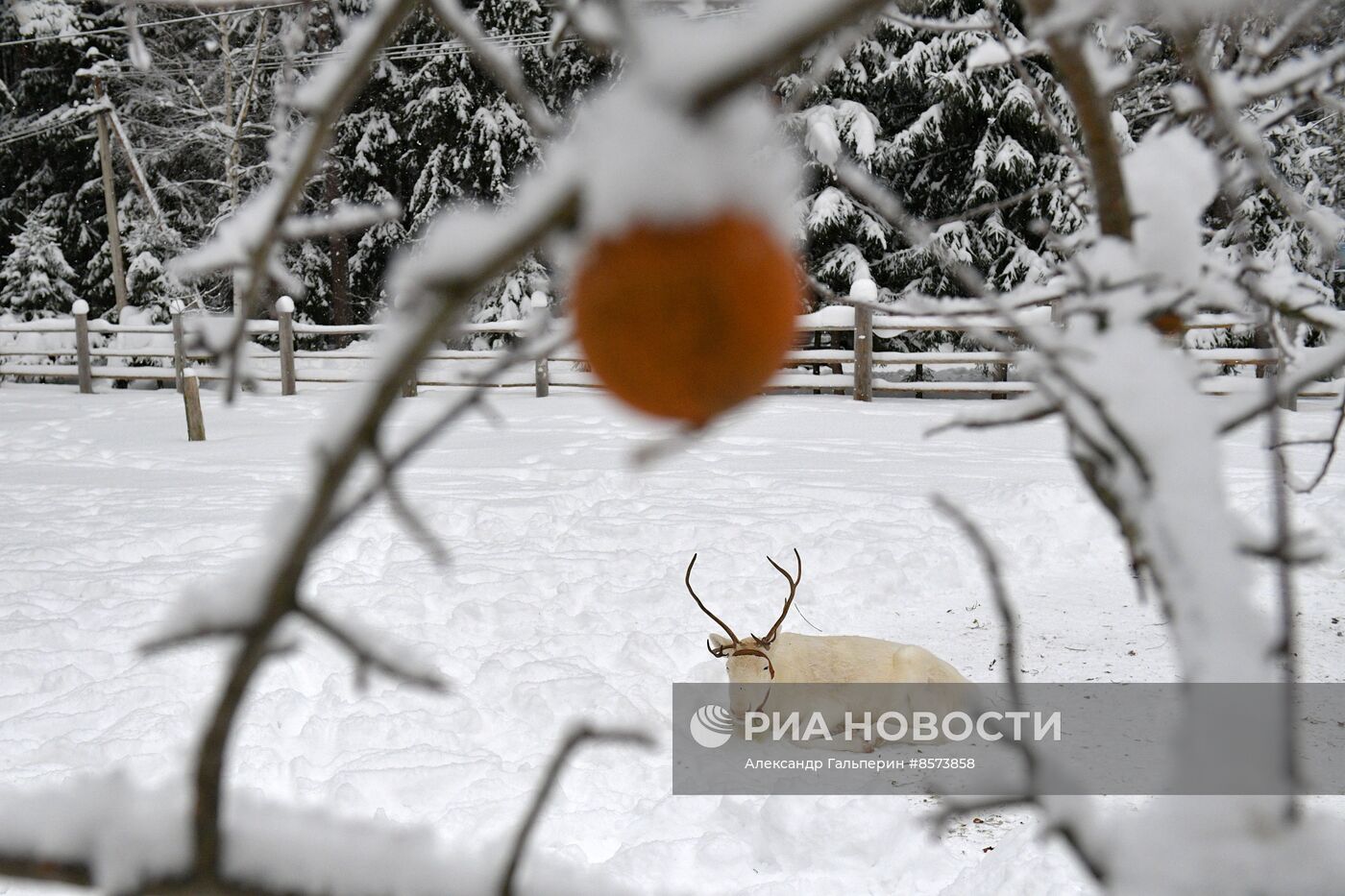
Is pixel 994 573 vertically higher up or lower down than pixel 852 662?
higher up

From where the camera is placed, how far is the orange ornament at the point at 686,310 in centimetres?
21

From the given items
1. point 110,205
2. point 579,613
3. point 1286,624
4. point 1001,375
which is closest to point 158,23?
point 110,205

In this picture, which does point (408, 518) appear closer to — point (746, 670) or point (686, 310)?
point (686, 310)

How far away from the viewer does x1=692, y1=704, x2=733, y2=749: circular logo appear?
11.0 feet

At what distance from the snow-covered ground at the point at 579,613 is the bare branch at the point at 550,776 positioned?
0.65ft

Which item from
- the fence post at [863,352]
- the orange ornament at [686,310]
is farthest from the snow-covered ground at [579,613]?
the fence post at [863,352]

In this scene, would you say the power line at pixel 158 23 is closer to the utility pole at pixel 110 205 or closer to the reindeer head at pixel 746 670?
the utility pole at pixel 110 205

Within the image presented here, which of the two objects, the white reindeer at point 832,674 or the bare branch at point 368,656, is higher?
the bare branch at point 368,656

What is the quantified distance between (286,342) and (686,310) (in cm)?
1062

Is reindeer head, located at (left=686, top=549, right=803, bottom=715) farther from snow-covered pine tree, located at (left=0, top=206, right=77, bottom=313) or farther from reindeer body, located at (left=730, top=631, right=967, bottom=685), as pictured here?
snow-covered pine tree, located at (left=0, top=206, right=77, bottom=313)

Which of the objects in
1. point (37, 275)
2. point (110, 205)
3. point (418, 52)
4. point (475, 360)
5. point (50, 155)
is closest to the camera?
point (475, 360)

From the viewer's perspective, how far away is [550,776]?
12.5 inches

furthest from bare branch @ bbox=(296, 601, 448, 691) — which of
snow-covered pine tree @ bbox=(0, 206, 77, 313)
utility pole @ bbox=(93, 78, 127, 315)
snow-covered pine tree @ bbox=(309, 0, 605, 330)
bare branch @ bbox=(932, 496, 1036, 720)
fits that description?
snow-covered pine tree @ bbox=(0, 206, 77, 313)

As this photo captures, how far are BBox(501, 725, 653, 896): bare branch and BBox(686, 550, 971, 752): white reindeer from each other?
9.72 ft
